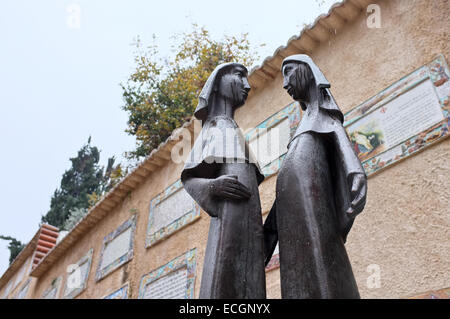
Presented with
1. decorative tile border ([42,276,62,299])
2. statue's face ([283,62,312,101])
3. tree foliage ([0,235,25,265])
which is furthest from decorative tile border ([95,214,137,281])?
tree foliage ([0,235,25,265])

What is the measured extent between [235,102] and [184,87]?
371 inches

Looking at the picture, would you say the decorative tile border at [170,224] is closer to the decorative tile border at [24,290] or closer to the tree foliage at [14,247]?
the decorative tile border at [24,290]

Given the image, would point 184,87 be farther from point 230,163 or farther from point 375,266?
point 230,163

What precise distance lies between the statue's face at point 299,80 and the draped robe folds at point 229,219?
0.35m

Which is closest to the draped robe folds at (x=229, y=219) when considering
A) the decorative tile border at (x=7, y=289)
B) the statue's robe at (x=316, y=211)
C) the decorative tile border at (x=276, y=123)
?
the statue's robe at (x=316, y=211)

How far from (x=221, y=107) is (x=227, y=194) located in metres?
0.65

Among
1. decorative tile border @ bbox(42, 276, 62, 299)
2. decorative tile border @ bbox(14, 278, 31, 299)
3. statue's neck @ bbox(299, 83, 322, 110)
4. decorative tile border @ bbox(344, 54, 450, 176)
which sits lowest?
statue's neck @ bbox(299, 83, 322, 110)

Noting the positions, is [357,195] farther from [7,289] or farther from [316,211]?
[7,289]

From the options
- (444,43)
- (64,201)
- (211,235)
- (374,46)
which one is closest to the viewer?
(211,235)

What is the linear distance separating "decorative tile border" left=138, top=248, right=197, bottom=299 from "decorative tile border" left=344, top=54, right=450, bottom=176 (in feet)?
10.0

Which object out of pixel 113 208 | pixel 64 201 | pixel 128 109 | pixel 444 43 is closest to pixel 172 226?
pixel 113 208

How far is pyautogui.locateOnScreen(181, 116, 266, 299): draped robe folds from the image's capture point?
1437 millimetres

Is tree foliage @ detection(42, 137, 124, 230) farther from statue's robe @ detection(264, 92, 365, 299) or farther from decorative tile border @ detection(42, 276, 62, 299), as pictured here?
statue's robe @ detection(264, 92, 365, 299)
